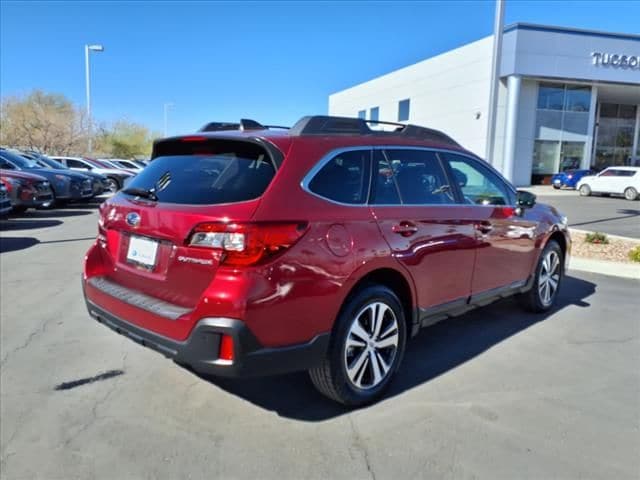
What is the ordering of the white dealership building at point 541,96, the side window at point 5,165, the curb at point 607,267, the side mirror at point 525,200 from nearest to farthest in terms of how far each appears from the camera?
the side mirror at point 525,200 < the curb at point 607,267 < the side window at point 5,165 < the white dealership building at point 541,96

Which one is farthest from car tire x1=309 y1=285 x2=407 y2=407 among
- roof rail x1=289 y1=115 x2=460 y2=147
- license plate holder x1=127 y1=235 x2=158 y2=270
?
license plate holder x1=127 y1=235 x2=158 y2=270

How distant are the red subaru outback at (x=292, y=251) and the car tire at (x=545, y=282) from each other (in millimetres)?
1423

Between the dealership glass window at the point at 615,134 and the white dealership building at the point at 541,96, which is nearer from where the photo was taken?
the white dealership building at the point at 541,96

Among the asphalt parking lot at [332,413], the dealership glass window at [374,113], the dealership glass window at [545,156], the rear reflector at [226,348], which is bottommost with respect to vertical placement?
the asphalt parking lot at [332,413]

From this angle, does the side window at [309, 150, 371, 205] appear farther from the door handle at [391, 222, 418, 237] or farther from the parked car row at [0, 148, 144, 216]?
the parked car row at [0, 148, 144, 216]

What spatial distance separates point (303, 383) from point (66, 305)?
10.6 ft

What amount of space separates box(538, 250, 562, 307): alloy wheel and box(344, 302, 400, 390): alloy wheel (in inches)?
100

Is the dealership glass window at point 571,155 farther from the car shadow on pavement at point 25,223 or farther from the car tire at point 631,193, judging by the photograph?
the car shadow on pavement at point 25,223

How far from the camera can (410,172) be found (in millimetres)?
3762

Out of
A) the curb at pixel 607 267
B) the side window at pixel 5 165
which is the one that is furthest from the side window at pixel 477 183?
the side window at pixel 5 165

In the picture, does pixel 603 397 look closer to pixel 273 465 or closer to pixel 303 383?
pixel 303 383

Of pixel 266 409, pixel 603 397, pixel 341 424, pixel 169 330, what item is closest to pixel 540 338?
pixel 603 397

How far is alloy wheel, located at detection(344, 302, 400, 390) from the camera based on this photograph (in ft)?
10.6

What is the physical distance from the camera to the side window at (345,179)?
121 inches
